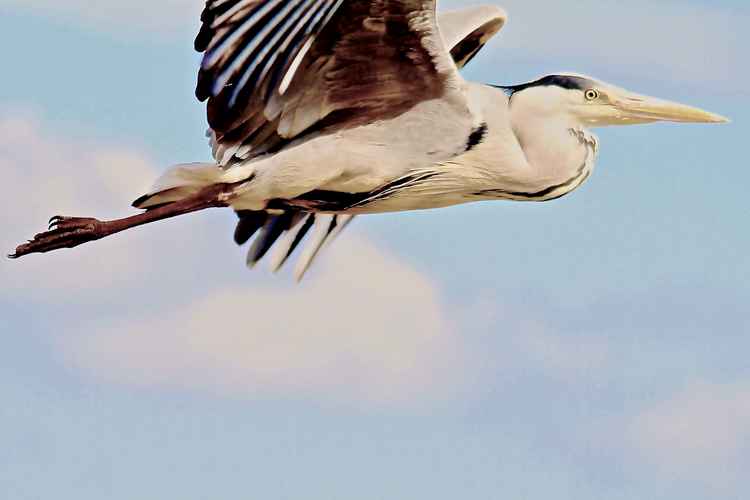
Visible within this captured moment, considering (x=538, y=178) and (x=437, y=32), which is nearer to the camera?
(x=437, y=32)

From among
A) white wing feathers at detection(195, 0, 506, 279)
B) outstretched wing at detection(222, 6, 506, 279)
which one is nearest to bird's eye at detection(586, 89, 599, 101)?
white wing feathers at detection(195, 0, 506, 279)

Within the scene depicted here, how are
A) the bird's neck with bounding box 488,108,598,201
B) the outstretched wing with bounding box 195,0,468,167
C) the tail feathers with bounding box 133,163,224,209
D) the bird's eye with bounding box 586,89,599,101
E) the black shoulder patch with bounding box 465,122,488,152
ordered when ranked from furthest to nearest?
1. the tail feathers with bounding box 133,163,224,209
2. the bird's eye with bounding box 586,89,599,101
3. the bird's neck with bounding box 488,108,598,201
4. the black shoulder patch with bounding box 465,122,488,152
5. the outstretched wing with bounding box 195,0,468,167

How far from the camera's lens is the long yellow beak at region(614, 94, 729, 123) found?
1152 cm

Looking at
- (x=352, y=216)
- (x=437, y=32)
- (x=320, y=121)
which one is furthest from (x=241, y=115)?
(x=352, y=216)

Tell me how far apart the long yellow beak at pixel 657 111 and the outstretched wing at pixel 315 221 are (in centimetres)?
123

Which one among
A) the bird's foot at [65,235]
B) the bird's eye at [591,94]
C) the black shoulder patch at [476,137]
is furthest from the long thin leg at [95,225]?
the bird's eye at [591,94]

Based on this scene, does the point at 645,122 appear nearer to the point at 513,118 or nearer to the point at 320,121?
the point at 513,118

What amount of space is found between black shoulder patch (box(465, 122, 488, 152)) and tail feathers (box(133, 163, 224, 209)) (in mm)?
1387

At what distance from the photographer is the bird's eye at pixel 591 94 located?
11430mm

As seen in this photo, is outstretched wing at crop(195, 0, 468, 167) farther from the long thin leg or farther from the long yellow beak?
the long yellow beak

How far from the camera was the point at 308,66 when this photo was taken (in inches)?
429

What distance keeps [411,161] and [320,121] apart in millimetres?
525

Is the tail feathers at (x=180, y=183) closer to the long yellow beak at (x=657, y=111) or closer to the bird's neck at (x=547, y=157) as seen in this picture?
the bird's neck at (x=547, y=157)

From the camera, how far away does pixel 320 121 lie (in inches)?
439
